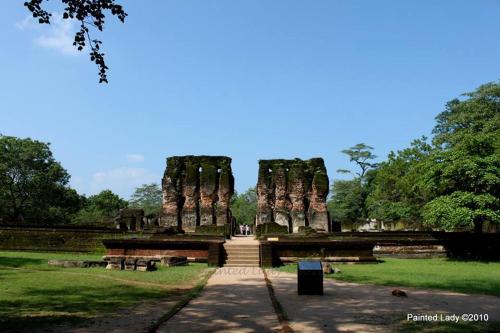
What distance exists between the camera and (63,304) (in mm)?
7734

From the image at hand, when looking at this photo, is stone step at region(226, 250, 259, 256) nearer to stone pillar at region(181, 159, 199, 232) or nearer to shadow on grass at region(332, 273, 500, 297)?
shadow on grass at region(332, 273, 500, 297)

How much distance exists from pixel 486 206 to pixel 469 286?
24.2 feet

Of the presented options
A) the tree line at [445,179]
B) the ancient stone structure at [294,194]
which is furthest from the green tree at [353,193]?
the ancient stone structure at [294,194]

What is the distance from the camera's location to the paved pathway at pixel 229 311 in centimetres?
607

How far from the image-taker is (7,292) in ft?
28.4

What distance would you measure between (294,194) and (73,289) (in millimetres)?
19098

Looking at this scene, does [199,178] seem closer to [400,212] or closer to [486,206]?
[400,212]

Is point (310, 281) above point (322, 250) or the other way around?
the other way around

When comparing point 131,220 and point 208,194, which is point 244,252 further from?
point 131,220

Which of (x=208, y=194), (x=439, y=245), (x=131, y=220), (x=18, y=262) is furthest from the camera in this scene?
(x=208, y=194)

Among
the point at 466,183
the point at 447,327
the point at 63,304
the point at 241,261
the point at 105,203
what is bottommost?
the point at 447,327

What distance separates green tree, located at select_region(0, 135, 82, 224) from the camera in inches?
1548

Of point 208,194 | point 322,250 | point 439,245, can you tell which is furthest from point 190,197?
point 439,245

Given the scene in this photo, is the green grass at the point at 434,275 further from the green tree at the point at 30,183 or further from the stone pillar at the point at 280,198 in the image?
the green tree at the point at 30,183
